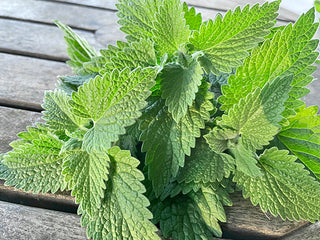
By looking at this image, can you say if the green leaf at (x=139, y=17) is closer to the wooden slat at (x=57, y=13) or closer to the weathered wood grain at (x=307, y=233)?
the weathered wood grain at (x=307, y=233)

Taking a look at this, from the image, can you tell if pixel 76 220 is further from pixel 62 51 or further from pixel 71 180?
pixel 62 51

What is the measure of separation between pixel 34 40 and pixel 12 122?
319 millimetres

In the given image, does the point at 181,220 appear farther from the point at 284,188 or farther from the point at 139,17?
the point at 139,17

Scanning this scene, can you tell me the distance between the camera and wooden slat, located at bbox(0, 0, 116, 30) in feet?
3.26

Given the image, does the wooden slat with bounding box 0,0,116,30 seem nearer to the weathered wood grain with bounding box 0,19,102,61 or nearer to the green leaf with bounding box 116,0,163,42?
the weathered wood grain with bounding box 0,19,102,61

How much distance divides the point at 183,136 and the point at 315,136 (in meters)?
0.19

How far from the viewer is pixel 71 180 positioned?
43 centimetres

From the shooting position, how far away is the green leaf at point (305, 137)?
0.49 meters

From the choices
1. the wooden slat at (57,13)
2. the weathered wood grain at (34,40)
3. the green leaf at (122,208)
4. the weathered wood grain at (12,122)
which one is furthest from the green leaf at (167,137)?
the wooden slat at (57,13)

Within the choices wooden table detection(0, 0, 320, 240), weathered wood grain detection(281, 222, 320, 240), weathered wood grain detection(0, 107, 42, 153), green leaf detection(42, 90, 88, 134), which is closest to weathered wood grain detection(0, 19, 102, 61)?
wooden table detection(0, 0, 320, 240)

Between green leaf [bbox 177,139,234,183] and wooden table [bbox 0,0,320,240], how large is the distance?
98mm

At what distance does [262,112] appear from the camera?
41 centimetres

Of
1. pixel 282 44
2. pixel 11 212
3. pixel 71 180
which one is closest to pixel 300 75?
pixel 282 44

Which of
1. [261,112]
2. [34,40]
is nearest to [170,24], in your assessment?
[261,112]
